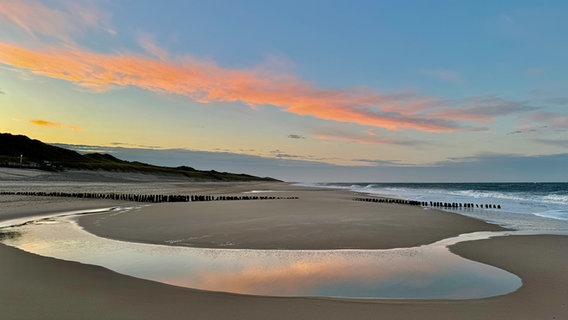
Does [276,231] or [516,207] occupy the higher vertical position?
[516,207]

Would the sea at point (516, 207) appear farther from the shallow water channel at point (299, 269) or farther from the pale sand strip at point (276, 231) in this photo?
the shallow water channel at point (299, 269)

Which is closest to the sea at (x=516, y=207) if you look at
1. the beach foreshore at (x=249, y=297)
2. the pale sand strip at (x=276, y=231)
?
the pale sand strip at (x=276, y=231)

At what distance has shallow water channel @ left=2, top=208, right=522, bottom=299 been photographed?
25.8 feet

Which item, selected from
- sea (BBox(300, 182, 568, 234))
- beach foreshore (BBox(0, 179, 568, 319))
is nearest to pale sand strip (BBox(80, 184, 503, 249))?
beach foreshore (BBox(0, 179, 568, 319))

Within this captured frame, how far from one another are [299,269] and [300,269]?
1.0 inches

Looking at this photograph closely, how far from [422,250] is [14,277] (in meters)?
11.7

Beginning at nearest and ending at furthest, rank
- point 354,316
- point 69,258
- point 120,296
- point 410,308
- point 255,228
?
point 354,316, point 410,308, point 120,296, point 69,258, point 255,228

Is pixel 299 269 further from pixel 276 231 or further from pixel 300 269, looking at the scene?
pixel 276 231

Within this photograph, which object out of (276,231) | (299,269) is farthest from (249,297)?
(276,231)

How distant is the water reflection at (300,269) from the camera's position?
7.86m

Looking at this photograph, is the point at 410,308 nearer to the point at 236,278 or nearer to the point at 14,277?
the point at 236,278

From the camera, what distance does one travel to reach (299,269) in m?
9.60

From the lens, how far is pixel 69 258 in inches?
415

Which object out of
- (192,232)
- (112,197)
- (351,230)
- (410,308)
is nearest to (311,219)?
(351,230)
